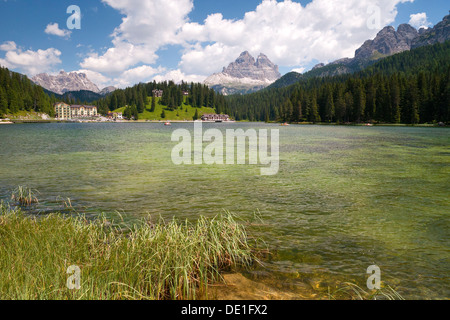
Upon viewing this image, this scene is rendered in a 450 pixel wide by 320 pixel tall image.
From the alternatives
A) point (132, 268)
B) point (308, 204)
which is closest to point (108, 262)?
point (132, 268)

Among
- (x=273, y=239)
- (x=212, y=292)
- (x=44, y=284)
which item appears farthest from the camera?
(x=273, y=239)

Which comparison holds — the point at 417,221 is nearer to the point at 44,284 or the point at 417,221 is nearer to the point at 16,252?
the point at 44,284

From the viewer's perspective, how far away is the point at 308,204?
16.7m

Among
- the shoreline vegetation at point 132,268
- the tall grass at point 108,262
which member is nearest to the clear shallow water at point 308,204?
the shoreline vegetation at point 132,268

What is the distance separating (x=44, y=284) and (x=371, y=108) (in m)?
191

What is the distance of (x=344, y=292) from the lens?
7.79 metres

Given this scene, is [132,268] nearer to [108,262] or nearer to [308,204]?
[108,262]

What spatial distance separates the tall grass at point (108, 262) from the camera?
610 cm

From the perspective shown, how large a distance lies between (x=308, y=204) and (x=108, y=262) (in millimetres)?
12545

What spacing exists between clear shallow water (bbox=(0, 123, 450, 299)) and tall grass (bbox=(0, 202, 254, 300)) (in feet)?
6.61

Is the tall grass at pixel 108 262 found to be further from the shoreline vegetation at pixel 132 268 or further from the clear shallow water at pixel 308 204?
the clear shallow water at pixel 308 204

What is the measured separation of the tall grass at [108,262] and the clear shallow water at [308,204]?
6.61ft
